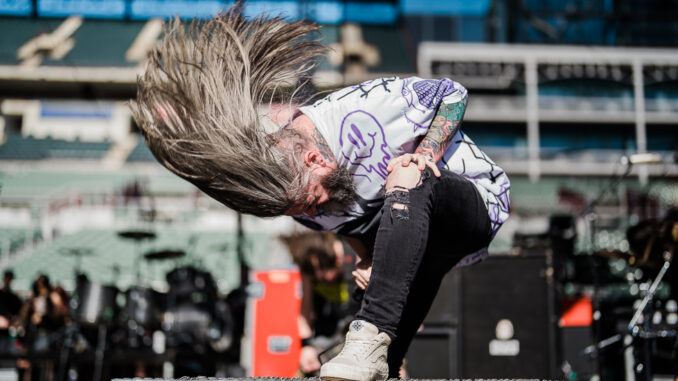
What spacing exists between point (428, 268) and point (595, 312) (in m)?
3.02

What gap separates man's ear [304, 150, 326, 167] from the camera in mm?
1946

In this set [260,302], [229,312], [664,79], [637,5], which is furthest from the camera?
[664,79]

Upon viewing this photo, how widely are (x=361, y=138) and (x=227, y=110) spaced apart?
39 cm

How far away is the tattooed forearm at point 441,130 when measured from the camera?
1958mm

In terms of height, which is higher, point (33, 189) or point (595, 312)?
point (33, 189)

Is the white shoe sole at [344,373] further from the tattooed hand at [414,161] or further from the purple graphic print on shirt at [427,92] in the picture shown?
the purple graphic print on shirt at [427,92]

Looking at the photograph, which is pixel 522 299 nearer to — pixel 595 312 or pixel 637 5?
pixel 595 312

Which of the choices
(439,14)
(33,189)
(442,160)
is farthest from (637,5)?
(442,160)

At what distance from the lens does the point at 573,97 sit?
3144cm

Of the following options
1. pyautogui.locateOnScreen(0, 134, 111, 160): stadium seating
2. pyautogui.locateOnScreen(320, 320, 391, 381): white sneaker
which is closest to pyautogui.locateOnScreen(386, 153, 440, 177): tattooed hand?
pyautogui.locateOnScreen(320, 320, 391, 381): white sneaker

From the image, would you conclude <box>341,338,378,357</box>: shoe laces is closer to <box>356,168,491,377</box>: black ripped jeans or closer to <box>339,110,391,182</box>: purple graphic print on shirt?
<box>356,168,491,377</box>: black ripped jeans

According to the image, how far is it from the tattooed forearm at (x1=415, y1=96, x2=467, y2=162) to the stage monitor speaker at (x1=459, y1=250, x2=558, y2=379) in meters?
2.84

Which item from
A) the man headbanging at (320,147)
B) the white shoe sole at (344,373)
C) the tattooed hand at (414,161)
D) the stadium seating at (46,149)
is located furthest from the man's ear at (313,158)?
the stadium seating at (46,149)

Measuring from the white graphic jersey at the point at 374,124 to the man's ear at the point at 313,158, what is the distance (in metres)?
0.04
